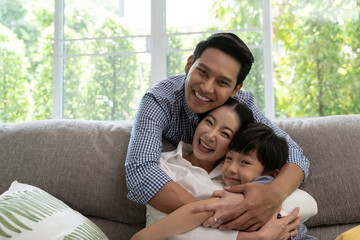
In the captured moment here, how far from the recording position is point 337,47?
336 cm

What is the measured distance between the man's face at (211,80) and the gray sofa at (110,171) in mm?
408

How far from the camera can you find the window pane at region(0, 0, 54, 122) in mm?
4172

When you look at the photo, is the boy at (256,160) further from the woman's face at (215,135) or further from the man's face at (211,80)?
the man's face at (211,80)

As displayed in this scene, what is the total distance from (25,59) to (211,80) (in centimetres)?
319

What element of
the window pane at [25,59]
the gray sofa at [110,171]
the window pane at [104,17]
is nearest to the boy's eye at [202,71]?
the gray sofa at [110,171]

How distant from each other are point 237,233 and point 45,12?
3714mm

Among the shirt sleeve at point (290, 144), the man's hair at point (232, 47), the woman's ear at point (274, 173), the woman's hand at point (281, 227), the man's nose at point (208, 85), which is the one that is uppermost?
the man's hair at point (232, 47)

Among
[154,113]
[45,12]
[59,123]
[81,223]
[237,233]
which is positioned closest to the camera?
[237,233]

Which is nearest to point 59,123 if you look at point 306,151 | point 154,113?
point 154,113

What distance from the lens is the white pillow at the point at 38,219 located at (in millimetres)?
1304

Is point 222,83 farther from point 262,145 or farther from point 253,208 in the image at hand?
point 253,208

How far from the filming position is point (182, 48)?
3.23 m

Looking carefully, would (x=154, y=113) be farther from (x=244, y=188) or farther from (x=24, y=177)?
(x=24, y=177)

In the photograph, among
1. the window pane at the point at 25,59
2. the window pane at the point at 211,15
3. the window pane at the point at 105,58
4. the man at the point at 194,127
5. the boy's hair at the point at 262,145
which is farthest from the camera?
the window pane at the point at 25,59
